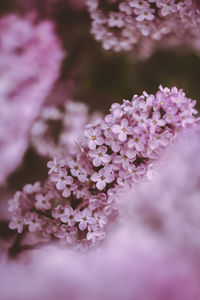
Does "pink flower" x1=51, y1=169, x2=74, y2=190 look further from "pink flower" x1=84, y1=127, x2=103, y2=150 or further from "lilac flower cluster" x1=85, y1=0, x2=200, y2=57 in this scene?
"lilac flower cluster" x1=85, y1=0, x2=200, y2=57

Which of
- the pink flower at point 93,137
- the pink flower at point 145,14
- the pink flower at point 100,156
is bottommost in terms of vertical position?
the pink flower at point 100,156

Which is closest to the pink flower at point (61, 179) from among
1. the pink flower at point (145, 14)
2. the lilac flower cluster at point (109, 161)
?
the lilac flower cluster at point (109, 161)

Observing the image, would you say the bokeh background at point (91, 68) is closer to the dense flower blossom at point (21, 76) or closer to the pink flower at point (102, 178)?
the dense flower blossom at point (21, 76)

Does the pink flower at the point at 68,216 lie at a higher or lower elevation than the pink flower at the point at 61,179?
lower

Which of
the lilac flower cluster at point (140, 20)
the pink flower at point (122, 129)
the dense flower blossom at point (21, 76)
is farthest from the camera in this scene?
the dense flower blossom at point (21, 76)

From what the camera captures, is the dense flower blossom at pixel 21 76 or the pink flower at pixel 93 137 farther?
the dense flower blossom at pixel 21 76

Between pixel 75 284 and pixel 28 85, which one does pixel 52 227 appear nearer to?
pixel 75 284

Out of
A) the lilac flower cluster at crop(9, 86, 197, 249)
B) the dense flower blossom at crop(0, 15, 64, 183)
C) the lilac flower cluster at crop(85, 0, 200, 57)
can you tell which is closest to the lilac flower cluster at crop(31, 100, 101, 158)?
the dense flower blossom at crop(0, 15, 64, 183)
